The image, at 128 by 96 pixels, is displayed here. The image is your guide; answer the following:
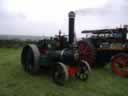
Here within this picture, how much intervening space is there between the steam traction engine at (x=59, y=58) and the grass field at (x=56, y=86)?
0.28m

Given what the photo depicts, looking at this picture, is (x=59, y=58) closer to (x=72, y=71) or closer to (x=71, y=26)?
(x=72, y=71)

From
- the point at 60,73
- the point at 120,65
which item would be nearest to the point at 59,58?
the point at 60,73

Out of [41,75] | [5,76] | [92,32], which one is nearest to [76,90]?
[41,75]

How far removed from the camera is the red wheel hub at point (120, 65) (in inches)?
252

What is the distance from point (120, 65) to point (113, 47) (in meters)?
0.79

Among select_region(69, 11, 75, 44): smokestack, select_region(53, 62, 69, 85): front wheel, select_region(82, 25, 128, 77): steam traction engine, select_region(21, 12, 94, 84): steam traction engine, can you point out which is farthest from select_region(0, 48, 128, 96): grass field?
select_region(69, 11, 75, 44): smokestack

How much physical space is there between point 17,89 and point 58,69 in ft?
4.06

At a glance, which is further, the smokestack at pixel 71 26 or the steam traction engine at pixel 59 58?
the smokestack at pixel 71 26

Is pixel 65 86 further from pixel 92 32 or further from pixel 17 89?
pixel 92 32

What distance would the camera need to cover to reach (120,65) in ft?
21.6

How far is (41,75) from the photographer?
253 inches

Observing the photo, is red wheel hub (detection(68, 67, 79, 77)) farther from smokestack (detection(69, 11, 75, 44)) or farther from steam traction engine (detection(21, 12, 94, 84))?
smokestack (detection(69, 11, 75, 44))

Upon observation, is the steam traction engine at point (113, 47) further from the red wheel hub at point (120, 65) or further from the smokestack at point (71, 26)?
the smokestack at point (71, 26)

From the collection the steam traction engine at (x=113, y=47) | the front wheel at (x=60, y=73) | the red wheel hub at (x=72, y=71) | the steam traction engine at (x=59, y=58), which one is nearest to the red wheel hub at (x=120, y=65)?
the steam traction engine at (x=113, y=47)
